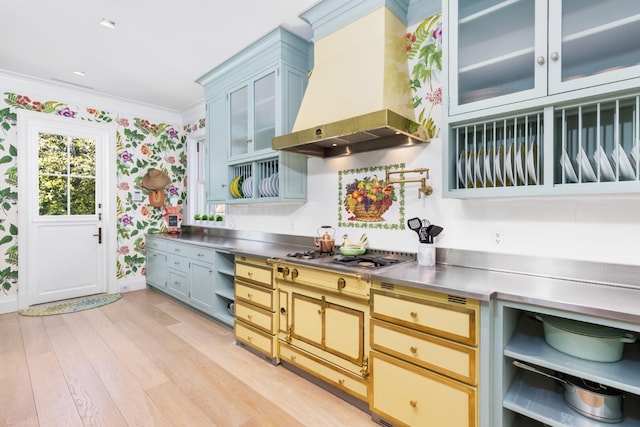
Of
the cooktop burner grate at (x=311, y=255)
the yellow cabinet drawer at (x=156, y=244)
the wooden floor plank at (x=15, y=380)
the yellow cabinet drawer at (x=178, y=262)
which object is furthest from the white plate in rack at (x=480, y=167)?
the yellow cabinet drawer at (x=156, y=244)

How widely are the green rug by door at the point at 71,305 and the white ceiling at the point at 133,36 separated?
8.97 feet

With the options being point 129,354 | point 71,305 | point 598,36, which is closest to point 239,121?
point 129,354

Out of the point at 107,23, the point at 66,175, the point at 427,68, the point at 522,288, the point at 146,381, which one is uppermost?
the point at 107,23

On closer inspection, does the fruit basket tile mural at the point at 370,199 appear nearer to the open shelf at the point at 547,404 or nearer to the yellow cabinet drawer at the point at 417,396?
the yellow cabinet drawer at the point at 417,396

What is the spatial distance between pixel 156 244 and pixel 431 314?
13.3 ft

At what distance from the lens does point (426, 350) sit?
64.0 inches

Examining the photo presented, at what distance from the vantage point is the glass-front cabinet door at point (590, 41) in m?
1.42

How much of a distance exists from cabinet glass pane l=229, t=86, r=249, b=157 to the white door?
7.30 feet

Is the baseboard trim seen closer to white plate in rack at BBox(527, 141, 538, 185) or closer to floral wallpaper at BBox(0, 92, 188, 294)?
floral wallpaper at BBox(0, 92, 188, 294)

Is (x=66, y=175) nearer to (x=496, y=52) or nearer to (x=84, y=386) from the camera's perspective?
(x=84, y=386)

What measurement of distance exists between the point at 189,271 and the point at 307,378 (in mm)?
2057

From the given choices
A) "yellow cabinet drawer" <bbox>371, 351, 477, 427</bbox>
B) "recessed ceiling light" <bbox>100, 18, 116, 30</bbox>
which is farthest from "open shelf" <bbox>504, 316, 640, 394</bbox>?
"recessed ceiling light" <bbox>100, 18, 116, 30</bbox>

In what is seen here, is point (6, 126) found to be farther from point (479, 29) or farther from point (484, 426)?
point (484, 426)

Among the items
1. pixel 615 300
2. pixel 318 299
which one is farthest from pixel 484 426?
pixel 318 299
